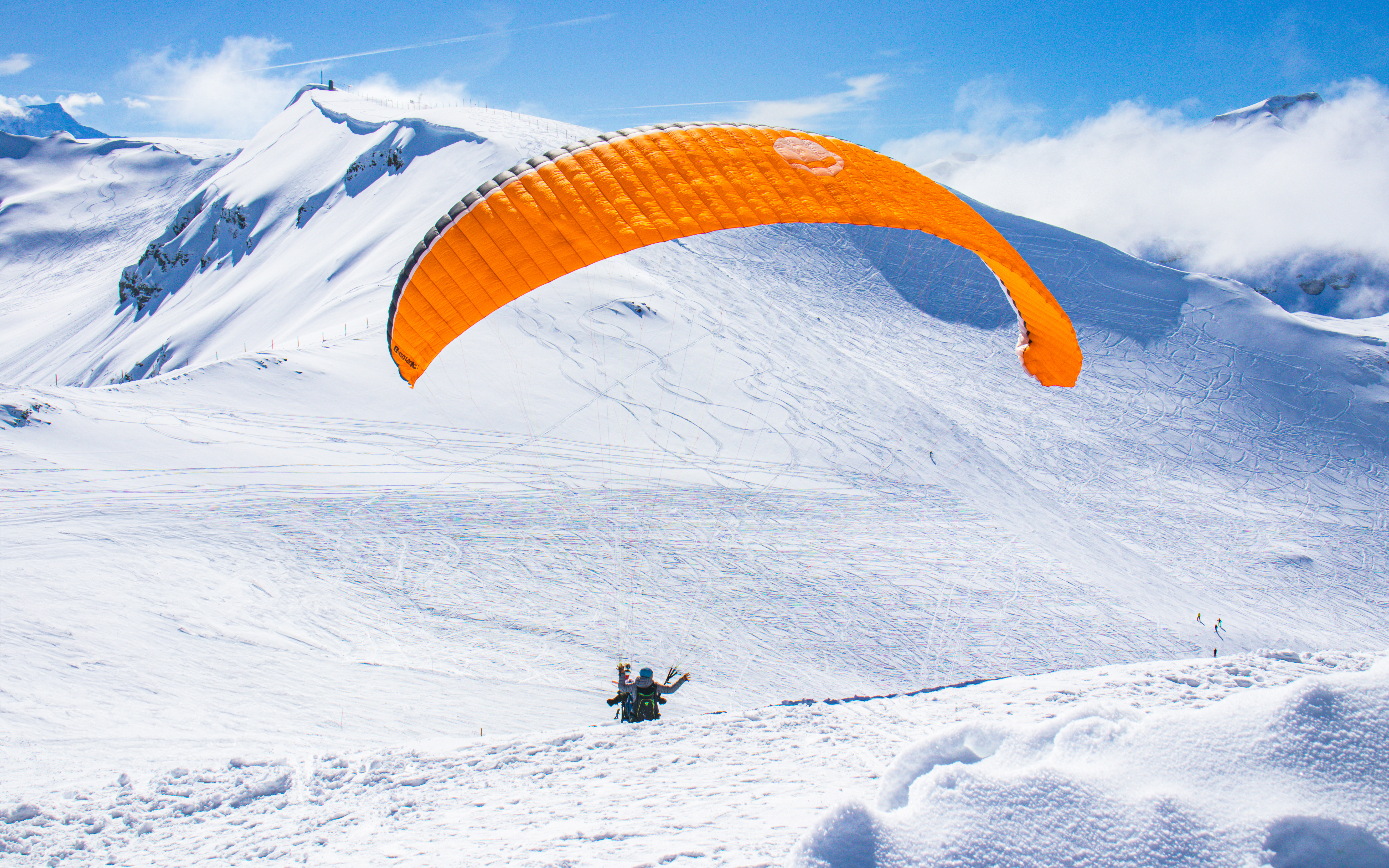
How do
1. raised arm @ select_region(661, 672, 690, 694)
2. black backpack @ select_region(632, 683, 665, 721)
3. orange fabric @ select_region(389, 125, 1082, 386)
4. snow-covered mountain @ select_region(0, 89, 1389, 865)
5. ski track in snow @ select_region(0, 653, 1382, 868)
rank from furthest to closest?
snow-covered mountain @ select_region(0, 89, 1389, 865) → orange fabric @ select_region(389, 125, 1082, 386) → black backpack @ select_region(632, 683, 665, 721) → raised arm @ select_region(661, 672, 690, 694) → ski track in snow @ select_region(0, 653, 1382, 868)

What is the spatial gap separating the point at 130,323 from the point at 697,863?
64.3 metres

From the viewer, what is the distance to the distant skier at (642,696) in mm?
6902

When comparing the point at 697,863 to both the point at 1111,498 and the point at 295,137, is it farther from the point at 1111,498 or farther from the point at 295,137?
the point at 295,137

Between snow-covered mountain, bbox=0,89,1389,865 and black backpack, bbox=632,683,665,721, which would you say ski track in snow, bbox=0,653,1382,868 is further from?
black backpack, bbox=632,683,665,721

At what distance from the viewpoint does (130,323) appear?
5262 centimetres

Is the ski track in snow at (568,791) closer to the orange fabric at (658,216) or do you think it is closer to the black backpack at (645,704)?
the black backpack at (645,704)

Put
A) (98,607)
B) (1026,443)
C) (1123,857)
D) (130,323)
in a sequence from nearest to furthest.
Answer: (1123,857), (98,607), (1026,443), (130,323)

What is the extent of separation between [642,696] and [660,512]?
8624 millimetres

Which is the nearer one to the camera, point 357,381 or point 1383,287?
point 357,381

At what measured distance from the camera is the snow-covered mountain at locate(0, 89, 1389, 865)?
27.6 feet

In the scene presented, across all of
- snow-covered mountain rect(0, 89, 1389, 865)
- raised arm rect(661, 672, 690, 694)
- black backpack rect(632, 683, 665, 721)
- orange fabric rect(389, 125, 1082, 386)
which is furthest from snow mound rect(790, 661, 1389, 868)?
orange fabric rect(389, 125, 1082, 386)

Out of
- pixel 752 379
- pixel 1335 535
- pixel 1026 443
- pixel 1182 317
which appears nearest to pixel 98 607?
pixel 752 379

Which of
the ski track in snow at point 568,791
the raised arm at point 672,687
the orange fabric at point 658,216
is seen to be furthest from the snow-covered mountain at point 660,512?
the orange fabric at point 658,216

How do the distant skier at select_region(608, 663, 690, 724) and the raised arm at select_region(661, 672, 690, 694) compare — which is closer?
the raised arm at select_region(661, 672, 690, 694)
